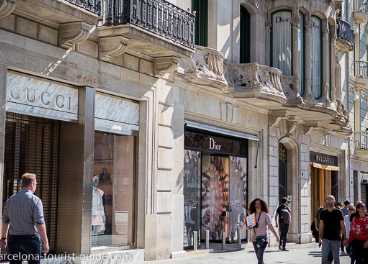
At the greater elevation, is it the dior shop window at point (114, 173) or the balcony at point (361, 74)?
the balcony at point (361, 74)

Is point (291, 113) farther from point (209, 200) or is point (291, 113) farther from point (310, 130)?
point (209, 200)

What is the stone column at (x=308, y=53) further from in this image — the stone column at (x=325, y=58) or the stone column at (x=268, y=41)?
the stone column at (x=268, y=41)

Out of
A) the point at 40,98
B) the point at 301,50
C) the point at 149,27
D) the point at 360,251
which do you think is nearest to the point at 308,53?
the point at 301,50

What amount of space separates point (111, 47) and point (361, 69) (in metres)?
22.5

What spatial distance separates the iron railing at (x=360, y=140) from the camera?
32.5 m

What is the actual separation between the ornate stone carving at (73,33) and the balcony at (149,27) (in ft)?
3.29

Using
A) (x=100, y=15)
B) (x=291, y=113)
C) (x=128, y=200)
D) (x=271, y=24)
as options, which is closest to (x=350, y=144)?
(x=291, y=113)

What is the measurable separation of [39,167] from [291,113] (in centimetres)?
1229

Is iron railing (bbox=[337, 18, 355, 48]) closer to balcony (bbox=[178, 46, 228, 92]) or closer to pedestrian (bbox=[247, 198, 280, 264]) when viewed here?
balcony (bbox=[178, 46, 228, 92])

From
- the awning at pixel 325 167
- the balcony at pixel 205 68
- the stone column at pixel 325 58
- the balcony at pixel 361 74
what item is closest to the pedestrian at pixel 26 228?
the balcony at pixel 205 68

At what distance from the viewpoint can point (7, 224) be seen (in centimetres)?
831

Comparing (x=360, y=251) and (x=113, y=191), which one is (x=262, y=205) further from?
(x=113, y=191)

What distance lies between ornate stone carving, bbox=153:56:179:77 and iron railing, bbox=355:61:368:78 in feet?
64.0

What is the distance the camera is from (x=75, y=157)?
42.8ft
